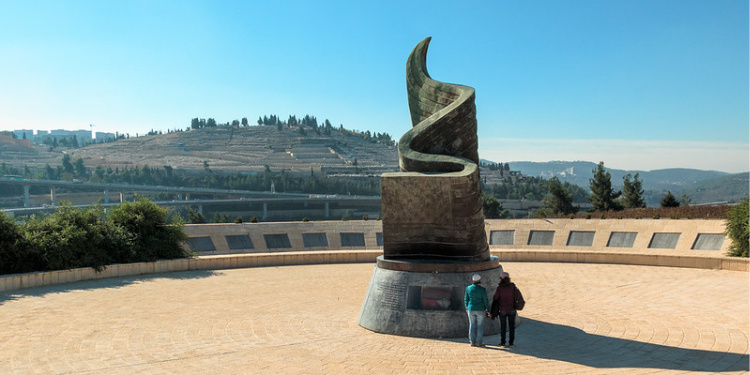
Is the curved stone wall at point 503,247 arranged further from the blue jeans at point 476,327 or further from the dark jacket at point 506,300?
the dark jacket at point 506,300

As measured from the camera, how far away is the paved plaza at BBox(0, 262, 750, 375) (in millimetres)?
12344

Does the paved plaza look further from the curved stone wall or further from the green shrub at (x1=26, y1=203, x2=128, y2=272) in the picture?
the curved stone wall

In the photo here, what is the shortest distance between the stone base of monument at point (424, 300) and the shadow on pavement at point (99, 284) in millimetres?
11774

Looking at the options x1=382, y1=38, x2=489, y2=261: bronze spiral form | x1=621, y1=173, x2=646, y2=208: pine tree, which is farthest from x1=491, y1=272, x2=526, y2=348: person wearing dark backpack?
x1=621, y1=173, x2=646, y2=208: pine tree

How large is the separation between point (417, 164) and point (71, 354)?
9344 mm

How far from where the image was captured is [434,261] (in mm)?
16047

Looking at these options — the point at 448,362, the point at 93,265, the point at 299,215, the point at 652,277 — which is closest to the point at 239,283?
the point at 93,265

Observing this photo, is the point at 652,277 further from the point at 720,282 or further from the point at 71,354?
the point at 71,354

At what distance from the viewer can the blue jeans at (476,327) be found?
13562 millimetres

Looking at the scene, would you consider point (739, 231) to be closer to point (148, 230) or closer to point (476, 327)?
point (476, 327)

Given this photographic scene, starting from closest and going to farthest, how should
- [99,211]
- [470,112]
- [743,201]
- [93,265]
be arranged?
[470,112]
[93,265]
[99,211]
[743,201]

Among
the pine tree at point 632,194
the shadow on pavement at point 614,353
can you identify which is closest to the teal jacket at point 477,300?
the shadow on pavement at point 614,353

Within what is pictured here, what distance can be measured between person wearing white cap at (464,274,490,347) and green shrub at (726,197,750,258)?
1926cm

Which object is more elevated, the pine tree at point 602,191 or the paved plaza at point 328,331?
the pine tree at point 602,191
